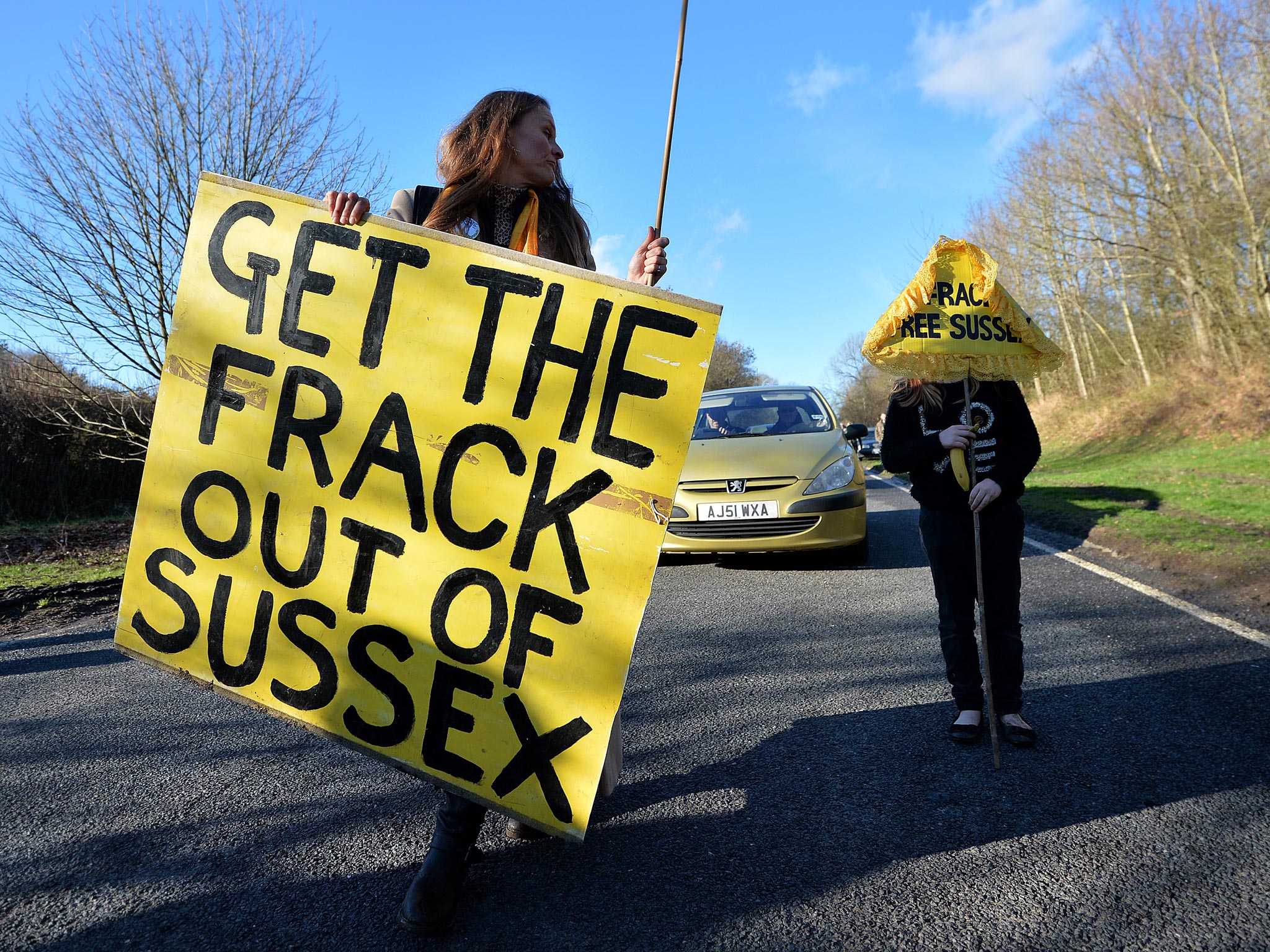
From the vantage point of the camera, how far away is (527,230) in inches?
90.8

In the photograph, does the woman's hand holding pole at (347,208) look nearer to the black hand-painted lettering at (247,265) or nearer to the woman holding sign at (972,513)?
the black hand-painted lettering at (247,265)

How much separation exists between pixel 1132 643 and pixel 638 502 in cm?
333

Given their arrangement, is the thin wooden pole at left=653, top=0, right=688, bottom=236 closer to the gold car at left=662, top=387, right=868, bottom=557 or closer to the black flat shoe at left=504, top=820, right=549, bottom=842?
the black flat shoe at left=504, top=820, right=549, bottom=842

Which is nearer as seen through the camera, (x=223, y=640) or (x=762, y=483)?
(x=223, y=640)

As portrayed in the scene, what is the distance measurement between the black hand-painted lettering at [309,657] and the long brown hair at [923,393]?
2.25 m

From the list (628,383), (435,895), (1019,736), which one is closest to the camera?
(435,895)

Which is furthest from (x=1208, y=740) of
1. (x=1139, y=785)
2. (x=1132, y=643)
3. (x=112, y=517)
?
(x=112, y=517)

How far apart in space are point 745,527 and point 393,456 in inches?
180

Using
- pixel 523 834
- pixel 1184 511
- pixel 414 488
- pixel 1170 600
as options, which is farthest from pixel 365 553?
pixel 1184 511

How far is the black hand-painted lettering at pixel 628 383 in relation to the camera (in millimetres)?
1976

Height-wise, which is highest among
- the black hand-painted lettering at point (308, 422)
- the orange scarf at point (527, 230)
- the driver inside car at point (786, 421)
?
the driver inside car at point (786, 421)

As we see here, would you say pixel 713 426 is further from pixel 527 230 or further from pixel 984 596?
pixel 527 230

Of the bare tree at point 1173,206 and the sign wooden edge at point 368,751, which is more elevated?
the bare tree at point 1173,206

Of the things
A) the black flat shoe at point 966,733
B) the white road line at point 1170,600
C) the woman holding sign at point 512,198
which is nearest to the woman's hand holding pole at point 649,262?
the woman holding sign at point 512,198
